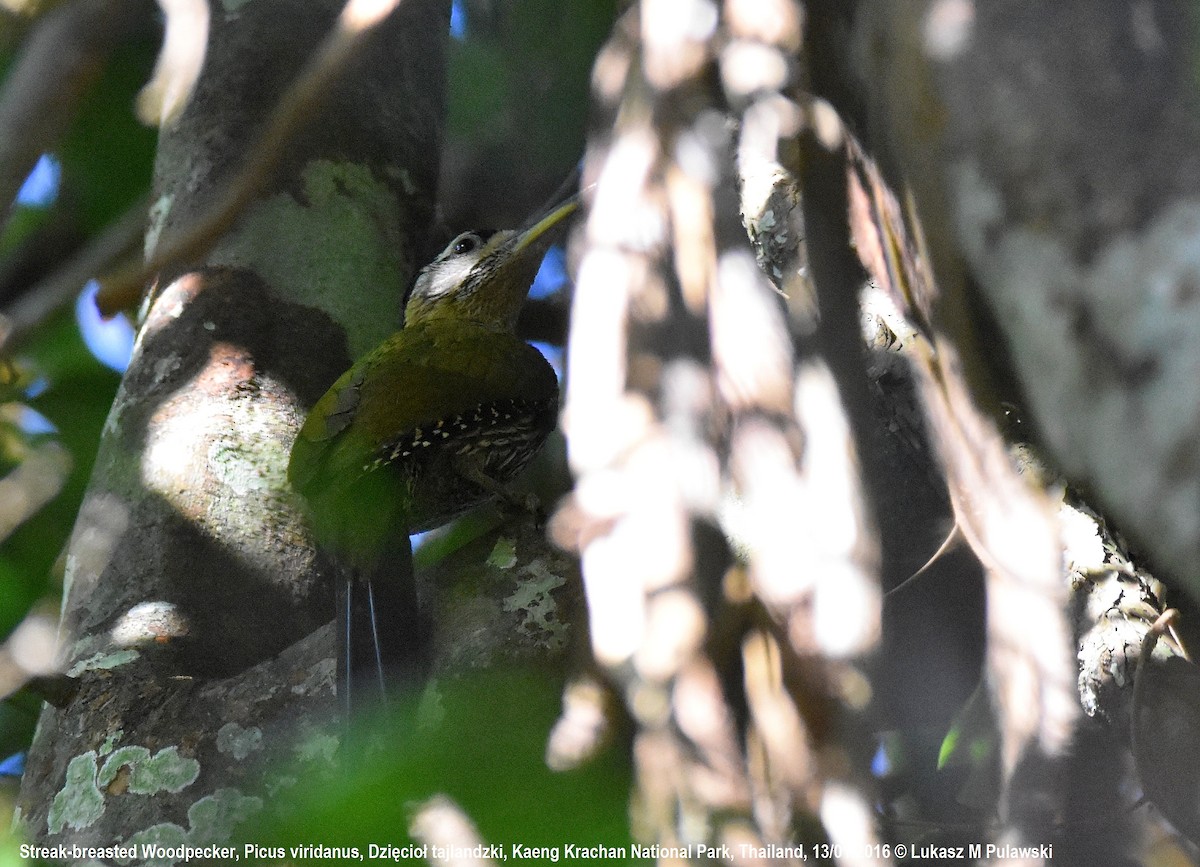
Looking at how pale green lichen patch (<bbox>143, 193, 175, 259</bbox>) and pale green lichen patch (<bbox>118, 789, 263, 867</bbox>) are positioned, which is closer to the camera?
pale green lichen patch (<bbox>118, 789, 263, 867</bbox>)

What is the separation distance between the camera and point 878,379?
1.54m

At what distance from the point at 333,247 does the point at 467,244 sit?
2.92ft

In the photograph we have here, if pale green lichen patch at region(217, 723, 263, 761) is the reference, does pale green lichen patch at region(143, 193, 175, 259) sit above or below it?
above

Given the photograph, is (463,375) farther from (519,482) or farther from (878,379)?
(878,379)

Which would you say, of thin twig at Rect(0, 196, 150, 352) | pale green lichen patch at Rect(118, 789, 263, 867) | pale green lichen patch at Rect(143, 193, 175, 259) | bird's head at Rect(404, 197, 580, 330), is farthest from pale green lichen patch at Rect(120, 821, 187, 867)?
bird's head at Rect(404, 197, 580, 330)

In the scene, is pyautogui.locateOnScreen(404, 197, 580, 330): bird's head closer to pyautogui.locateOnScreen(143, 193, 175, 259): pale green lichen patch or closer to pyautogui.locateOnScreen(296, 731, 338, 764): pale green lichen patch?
pyautogui.locateOnScreen(143, 193, 175, 259): pale green lichen patch

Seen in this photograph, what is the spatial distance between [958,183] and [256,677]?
1.24 meters

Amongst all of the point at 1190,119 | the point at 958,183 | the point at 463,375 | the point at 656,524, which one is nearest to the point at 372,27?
the point at 463,375

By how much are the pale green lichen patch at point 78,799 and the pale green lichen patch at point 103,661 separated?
0.16m

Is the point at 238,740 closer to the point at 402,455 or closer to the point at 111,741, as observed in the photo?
the point at 111,741

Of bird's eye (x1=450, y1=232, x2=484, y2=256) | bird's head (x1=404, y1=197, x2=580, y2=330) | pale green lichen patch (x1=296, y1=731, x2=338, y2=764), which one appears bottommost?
bird's head (x1=404, y1=197, x2=580, y2=330)

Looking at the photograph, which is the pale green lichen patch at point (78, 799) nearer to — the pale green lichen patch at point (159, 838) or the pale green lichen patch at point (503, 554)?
the pale green lichen patch at point (159, 838)

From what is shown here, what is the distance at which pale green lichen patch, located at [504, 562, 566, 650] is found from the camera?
64.7 inches

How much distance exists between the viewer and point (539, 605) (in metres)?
1.70
